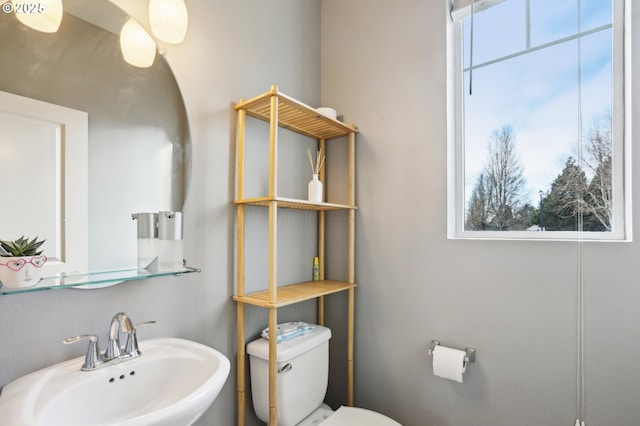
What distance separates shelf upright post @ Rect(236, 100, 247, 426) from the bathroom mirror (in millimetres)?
227

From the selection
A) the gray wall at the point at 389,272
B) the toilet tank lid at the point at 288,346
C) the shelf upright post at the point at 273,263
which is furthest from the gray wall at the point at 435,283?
the shelf upright post at the point at 273,263

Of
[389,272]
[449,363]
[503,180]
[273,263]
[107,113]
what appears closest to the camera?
[107,113]

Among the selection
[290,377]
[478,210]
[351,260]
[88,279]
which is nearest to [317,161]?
[351,260]

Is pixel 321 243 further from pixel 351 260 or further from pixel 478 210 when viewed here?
pixel 478 210

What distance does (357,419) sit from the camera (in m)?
1.45

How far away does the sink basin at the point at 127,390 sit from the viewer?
79cm

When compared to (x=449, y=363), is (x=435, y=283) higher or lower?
higher

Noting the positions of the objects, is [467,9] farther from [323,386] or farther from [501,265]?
[323,386]

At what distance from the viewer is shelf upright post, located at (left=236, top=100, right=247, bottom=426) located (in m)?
1.40

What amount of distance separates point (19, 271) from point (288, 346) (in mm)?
959

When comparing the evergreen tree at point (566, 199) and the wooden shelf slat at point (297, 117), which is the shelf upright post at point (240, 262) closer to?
the wooden shelf slat at point (297, 117)

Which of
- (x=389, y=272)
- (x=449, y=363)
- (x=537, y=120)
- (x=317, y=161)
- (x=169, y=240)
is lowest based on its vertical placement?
(x=449, y=363)

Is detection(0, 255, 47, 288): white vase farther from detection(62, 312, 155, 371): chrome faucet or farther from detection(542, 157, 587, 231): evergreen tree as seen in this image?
detection(542, 157, 587, 231): evergreen tree

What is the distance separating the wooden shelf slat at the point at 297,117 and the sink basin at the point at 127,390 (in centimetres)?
98
